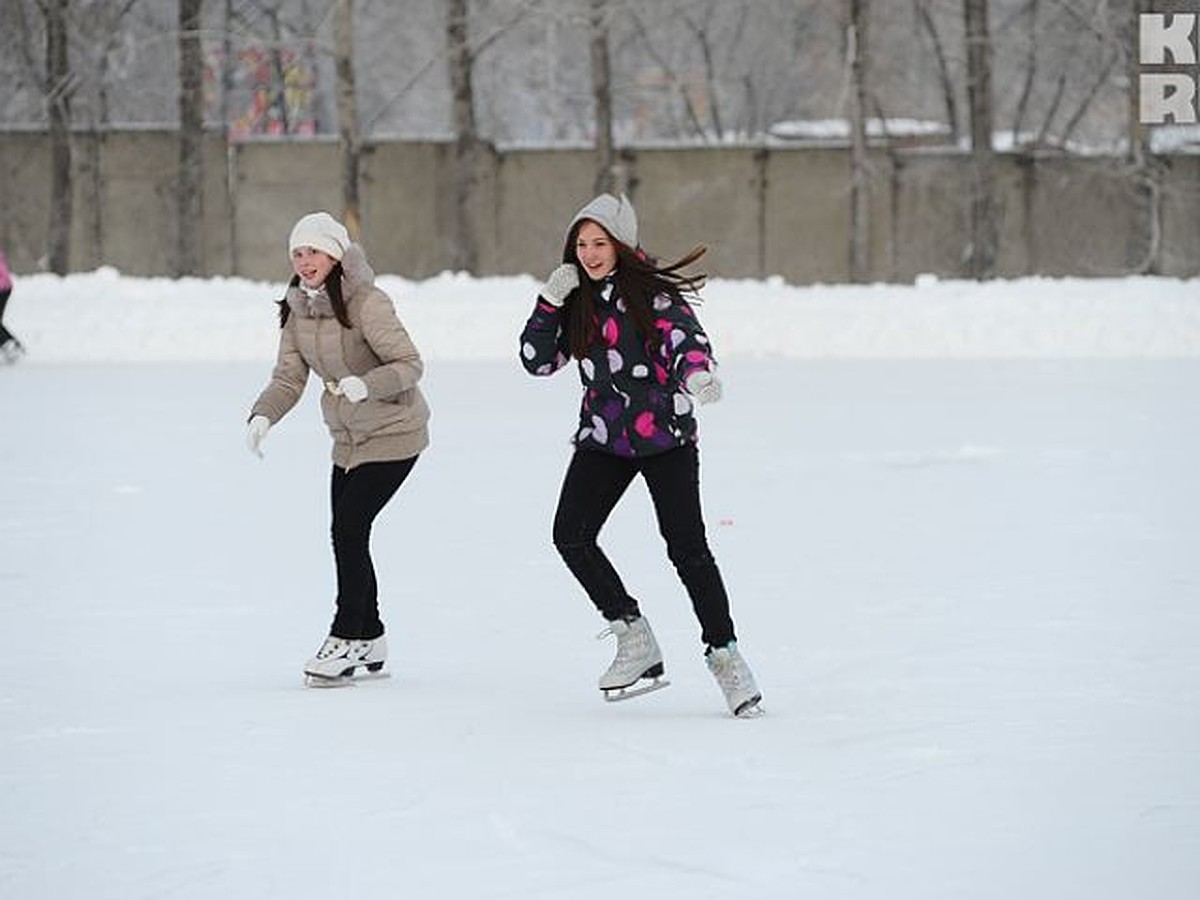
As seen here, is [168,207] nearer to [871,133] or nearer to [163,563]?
[871,133]

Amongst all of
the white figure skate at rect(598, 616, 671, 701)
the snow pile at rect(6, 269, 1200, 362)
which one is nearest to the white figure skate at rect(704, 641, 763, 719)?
the white figure skate at rect(598, 616, 671, 701)

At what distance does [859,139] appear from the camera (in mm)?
30000

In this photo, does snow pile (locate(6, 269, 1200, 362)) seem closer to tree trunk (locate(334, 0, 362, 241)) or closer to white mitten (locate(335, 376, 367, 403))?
tree trunk (locate(334, 0, 362, 241))

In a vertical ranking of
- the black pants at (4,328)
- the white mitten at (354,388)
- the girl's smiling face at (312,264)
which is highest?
the girl's smiling face at (312,264)

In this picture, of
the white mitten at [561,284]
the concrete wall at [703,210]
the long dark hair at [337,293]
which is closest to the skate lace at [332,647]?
the long dark hair at [337,293]

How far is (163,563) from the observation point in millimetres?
10023

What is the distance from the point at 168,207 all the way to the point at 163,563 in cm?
2631

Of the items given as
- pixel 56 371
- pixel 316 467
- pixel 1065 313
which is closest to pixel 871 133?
pixel 1065 313

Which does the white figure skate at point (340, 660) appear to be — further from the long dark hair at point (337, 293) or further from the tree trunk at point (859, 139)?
the tree trunk at point (859, 139)

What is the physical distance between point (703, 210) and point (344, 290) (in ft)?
91.7

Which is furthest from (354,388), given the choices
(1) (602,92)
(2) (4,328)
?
(1) (602,92)

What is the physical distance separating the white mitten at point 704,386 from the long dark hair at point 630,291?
21cm

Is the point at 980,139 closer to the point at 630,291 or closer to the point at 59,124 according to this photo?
the point at 59,124

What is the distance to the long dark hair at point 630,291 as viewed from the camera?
662 centimetres
